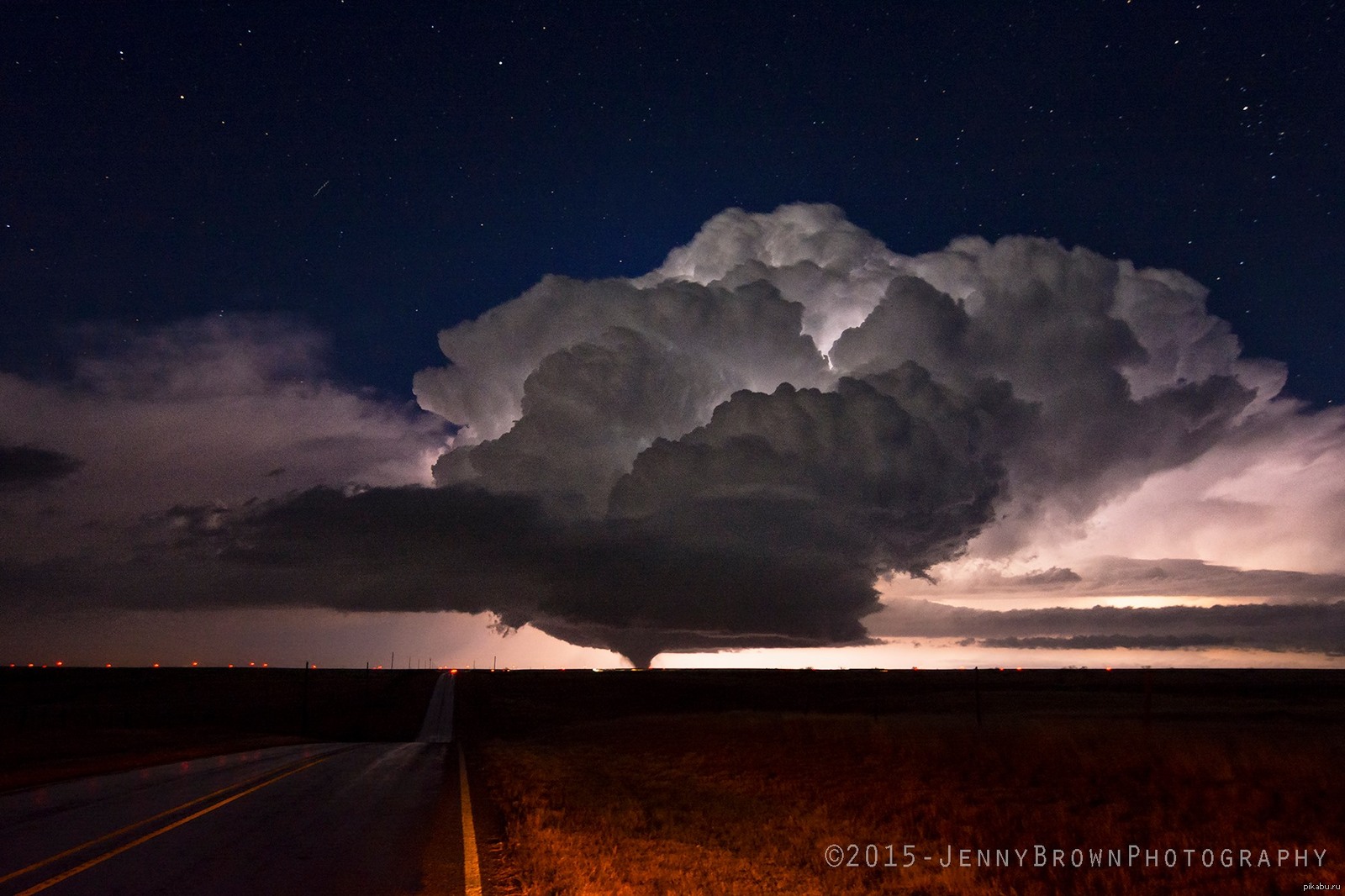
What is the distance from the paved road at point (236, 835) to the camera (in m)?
10.3

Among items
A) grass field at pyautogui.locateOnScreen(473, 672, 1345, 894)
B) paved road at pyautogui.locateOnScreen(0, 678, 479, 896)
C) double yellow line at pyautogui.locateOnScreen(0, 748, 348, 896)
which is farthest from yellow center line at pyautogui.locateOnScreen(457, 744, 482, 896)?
double yellow line at pyautogui.locateOnScreen(0, 748, 348, 896)

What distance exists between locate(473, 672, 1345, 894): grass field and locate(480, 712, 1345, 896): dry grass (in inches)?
2.2

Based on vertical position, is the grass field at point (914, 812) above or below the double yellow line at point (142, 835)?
below

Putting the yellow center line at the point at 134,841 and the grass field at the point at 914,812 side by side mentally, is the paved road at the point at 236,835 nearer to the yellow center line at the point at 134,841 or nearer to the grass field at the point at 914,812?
the yellow center line at the point at 134,841

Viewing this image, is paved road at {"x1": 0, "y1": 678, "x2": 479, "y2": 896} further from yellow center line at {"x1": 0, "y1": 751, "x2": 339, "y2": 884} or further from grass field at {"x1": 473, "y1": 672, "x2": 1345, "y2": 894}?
grass field at {"x1": 473, "y1": 672, "x2": 1345, "y2": 894}

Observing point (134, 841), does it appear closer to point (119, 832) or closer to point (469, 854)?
point (119, 832)

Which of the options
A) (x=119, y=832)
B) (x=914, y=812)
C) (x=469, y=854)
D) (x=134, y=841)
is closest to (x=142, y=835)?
(x=119, y=832)

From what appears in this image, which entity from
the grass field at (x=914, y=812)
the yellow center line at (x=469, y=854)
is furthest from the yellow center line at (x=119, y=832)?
the grass field at (x=914, y=812)

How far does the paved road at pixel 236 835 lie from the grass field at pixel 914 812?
1.31 m

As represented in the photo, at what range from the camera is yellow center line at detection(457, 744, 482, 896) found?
10.2m

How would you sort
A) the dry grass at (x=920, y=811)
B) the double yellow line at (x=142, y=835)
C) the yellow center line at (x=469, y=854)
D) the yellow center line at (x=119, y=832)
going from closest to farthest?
the yellow center line at (x=469, y=854), the double yellow line at (x=142, y=835), the yellow center line at (x=119, y=832), the dry grass at (x=920, y=811)

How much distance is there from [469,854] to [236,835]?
12.6ft

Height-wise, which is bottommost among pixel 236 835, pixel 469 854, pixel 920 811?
pixel 920 811

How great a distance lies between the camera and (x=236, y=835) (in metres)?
13.6
